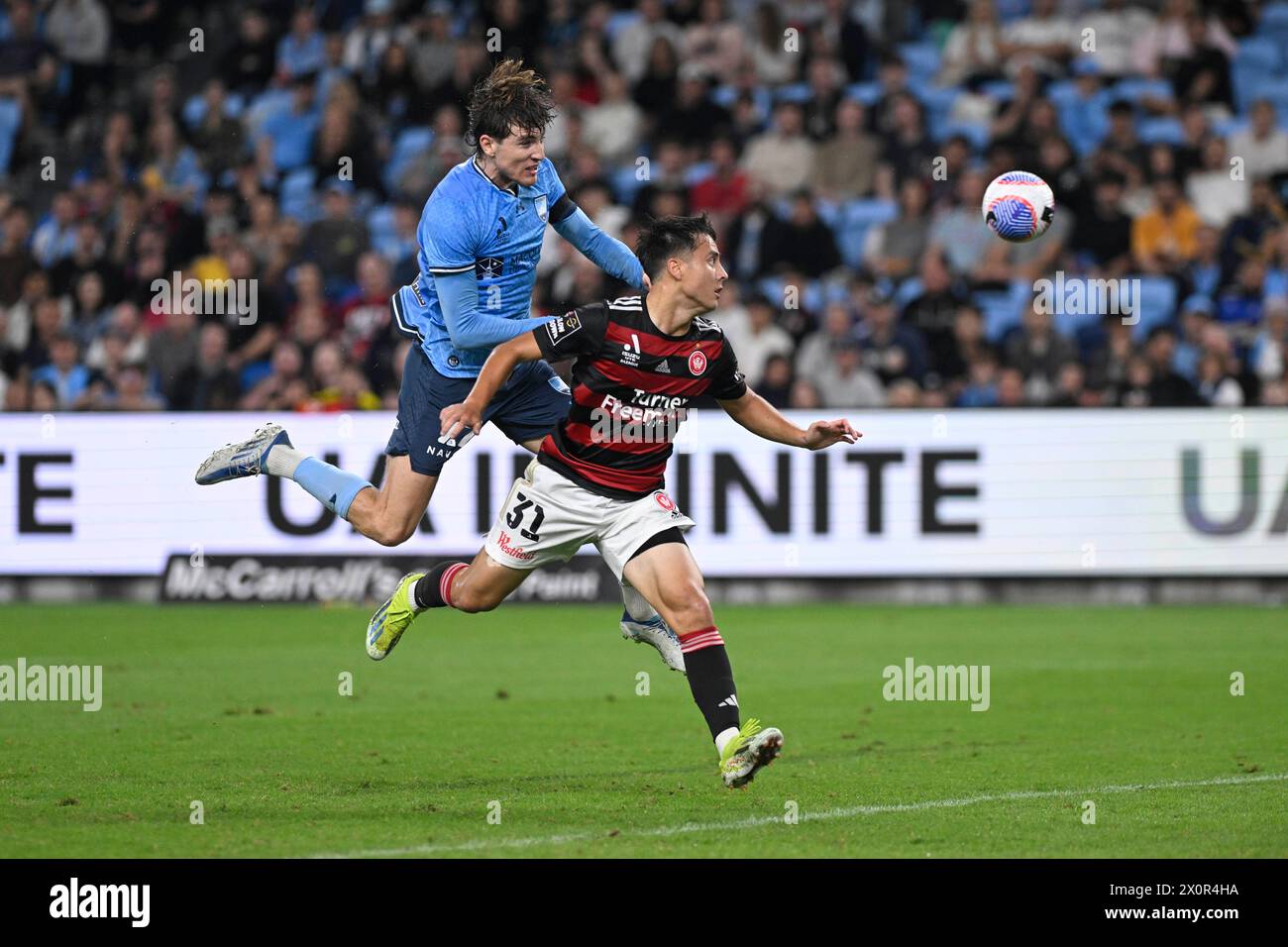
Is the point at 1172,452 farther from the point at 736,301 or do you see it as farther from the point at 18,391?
the point at 18,391

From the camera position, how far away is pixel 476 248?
837 centimetres

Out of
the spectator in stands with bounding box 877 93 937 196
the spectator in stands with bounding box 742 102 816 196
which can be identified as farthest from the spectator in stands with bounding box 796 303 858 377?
the spectator in stands with bounding box 742 102 816 196

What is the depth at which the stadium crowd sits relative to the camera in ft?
57.0

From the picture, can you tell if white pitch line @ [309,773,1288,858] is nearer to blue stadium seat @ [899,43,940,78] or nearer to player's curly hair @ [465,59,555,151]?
player's curly hair @ [465,59,555,151]

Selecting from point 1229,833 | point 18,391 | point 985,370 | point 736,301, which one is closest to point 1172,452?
point 985,370

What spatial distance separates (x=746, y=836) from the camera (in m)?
6.62

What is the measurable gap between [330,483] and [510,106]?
2141 millimetres

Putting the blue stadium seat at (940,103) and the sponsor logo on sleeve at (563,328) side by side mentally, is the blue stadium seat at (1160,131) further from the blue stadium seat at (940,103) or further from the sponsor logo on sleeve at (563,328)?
the sponsor logo on sleeve at (563,328)

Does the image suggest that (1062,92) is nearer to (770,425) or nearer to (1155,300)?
(1155,300)

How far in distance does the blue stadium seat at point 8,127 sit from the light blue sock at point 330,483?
14451 mm

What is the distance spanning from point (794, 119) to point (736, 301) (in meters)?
2.70

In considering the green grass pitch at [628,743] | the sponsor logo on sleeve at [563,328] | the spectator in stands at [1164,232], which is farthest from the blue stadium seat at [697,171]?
the sponsor logo on sleeve at [563,328]

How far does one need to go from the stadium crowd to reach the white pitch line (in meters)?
→ 8.40

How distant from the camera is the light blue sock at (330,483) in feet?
29.5
